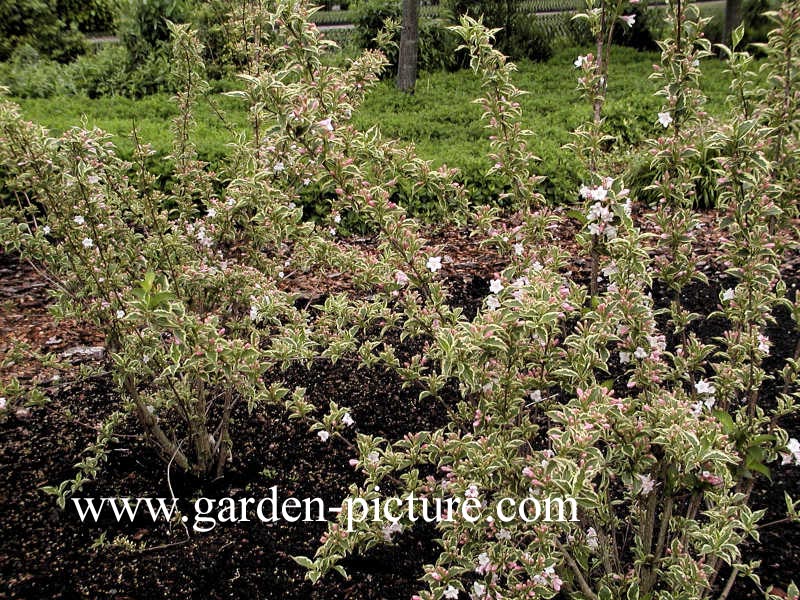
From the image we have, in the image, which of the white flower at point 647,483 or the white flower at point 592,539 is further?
the white flower at point 592,539

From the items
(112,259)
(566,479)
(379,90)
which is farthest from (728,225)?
(379,90)

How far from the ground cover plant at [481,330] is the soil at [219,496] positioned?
17 mm

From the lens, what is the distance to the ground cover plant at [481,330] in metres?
1.83

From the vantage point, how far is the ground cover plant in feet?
6.00

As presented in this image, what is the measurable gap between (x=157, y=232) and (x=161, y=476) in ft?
3.37

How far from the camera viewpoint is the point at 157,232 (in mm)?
2873

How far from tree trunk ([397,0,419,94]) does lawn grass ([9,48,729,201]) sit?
180 millimetres

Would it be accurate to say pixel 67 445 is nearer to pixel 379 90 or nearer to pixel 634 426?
pixel 634 426

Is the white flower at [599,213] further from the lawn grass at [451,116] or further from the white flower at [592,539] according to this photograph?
the lawn grass at [451,116]

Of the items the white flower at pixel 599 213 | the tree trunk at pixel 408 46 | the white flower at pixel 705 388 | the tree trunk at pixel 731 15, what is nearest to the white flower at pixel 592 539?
the white flower at pixel 705 388

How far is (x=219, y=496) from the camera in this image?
9.48 feet

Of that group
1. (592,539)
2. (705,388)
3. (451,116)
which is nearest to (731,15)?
(451,116)

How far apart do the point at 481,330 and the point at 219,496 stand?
1693 mm

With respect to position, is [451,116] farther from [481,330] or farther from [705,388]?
[481,330]
